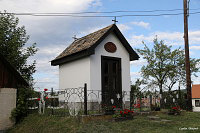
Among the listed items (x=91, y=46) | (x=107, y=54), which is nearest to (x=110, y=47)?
(x=107, y=54)

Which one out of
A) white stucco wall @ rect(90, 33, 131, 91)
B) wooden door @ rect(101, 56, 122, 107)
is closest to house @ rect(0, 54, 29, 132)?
white stucco wall @ rect(90, 33, 131, 91)

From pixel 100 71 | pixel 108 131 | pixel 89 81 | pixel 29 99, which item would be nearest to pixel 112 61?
pixel 100 71

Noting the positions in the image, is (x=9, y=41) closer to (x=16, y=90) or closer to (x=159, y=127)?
(x=16, y=90)

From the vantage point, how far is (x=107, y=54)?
1304cm

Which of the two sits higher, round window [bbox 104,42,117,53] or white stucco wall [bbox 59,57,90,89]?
round window [bbox 104,42,117,53]

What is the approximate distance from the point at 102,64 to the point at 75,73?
6.31ft

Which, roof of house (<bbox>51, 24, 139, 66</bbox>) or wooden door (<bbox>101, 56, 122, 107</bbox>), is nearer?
roof of house (<bbox>51, 24, 139, 66</bbox>)

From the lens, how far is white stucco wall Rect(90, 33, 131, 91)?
1220 cm

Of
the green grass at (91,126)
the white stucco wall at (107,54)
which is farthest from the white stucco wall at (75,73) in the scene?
the green grass at (91,126)

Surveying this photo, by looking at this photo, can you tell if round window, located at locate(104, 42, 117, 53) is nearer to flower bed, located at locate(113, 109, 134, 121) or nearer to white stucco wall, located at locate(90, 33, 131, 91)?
white stucco wall, located at locate(90, 33, 131, 91)

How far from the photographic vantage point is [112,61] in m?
13.5

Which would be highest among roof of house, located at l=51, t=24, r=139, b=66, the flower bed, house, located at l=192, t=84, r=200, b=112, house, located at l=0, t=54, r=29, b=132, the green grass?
roof of house, located at l=51, t=24, r=139, b=66

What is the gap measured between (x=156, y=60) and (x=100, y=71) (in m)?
18.9

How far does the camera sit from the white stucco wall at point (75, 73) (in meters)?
12.3
